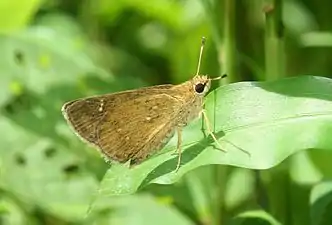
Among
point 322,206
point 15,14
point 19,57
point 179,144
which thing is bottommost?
point 322,206

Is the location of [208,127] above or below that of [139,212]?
above

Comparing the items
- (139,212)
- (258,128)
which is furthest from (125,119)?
(139,212)

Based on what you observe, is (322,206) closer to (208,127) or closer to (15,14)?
(208,127)

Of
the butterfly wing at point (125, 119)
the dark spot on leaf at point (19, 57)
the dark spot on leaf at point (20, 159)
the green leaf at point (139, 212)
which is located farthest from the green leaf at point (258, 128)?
the dark spot on leaf at point (19, 57)

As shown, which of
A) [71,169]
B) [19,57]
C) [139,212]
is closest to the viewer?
[139,212]

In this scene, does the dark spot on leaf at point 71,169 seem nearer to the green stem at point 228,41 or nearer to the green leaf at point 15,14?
the green leaf at point 15,14

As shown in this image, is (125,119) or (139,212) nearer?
(125,119)

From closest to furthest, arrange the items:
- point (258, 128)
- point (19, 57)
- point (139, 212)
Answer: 1. point (258, 128)
2. point (139, 212)
3. point (19, 57)

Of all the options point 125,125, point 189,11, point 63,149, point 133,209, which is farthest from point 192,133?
point 189,11
